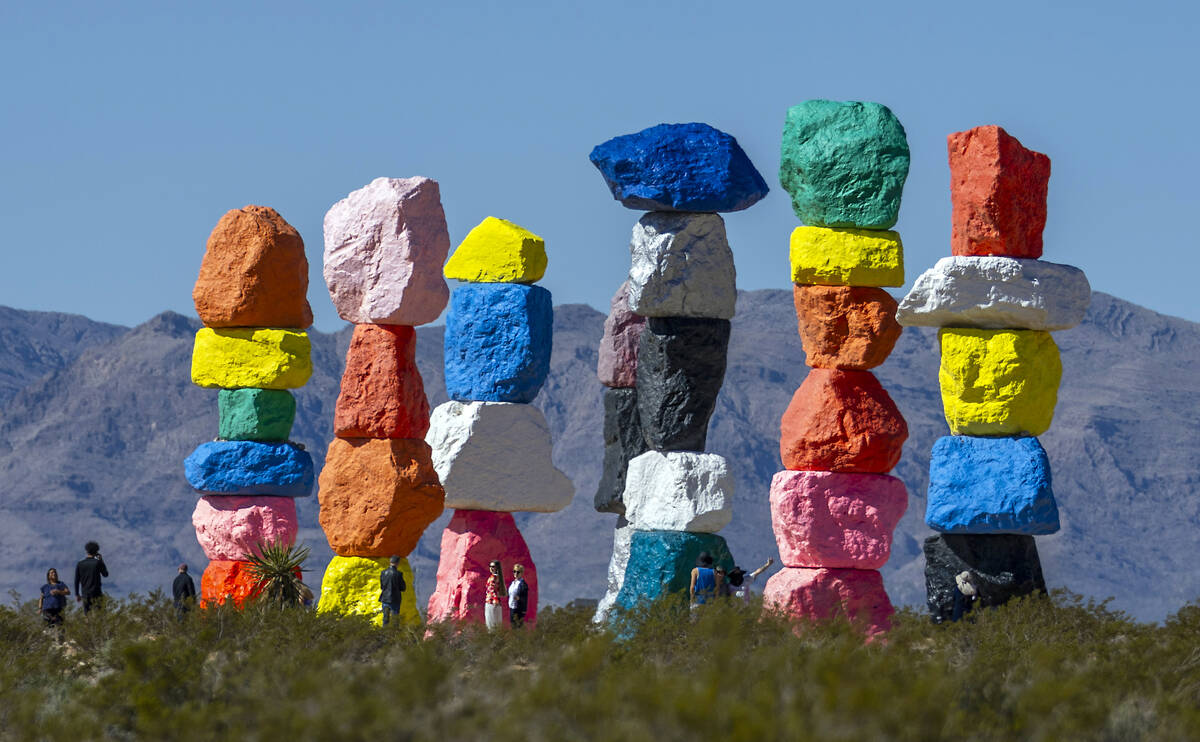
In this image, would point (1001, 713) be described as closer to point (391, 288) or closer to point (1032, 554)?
point (1032, 554)

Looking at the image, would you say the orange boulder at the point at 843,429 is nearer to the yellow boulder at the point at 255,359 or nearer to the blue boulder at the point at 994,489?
the blue boulder at the point at 994,489

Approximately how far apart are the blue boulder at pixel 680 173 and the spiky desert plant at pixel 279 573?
16.6 feet

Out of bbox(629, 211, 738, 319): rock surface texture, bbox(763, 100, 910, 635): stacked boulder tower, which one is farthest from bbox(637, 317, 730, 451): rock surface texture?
bbox(763, 100, 910, 635): stacked boulder tower

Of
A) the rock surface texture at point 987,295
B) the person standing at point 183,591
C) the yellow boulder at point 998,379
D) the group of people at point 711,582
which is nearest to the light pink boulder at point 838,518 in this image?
the group of people at point 711,582

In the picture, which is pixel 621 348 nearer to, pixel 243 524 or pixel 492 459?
pixel 492 459

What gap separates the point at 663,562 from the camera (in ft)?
58.8

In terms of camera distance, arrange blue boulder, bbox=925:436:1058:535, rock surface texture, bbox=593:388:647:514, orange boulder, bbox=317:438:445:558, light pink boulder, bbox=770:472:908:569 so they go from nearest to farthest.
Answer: blue boulder, bbox=925:436:1058:535
light pink boulder, bbox=770:472:908:569
orange boulder, bbox=317:438:445:558
rock surface texture, bbox=593:388:647:514

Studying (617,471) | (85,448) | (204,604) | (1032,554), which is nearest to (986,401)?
(1032,554)

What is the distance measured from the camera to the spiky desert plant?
1927 centimetres

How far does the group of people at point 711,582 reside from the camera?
17.2 metres

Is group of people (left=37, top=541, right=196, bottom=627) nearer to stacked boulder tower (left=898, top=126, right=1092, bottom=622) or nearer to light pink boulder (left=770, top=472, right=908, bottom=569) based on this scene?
light pink boulder (left=770, top=472, right=908, bottom=569)

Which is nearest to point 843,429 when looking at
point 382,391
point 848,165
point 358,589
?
point 848,165

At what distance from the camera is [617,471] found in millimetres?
20312

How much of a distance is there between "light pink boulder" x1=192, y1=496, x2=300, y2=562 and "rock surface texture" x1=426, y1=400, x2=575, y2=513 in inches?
76.8
